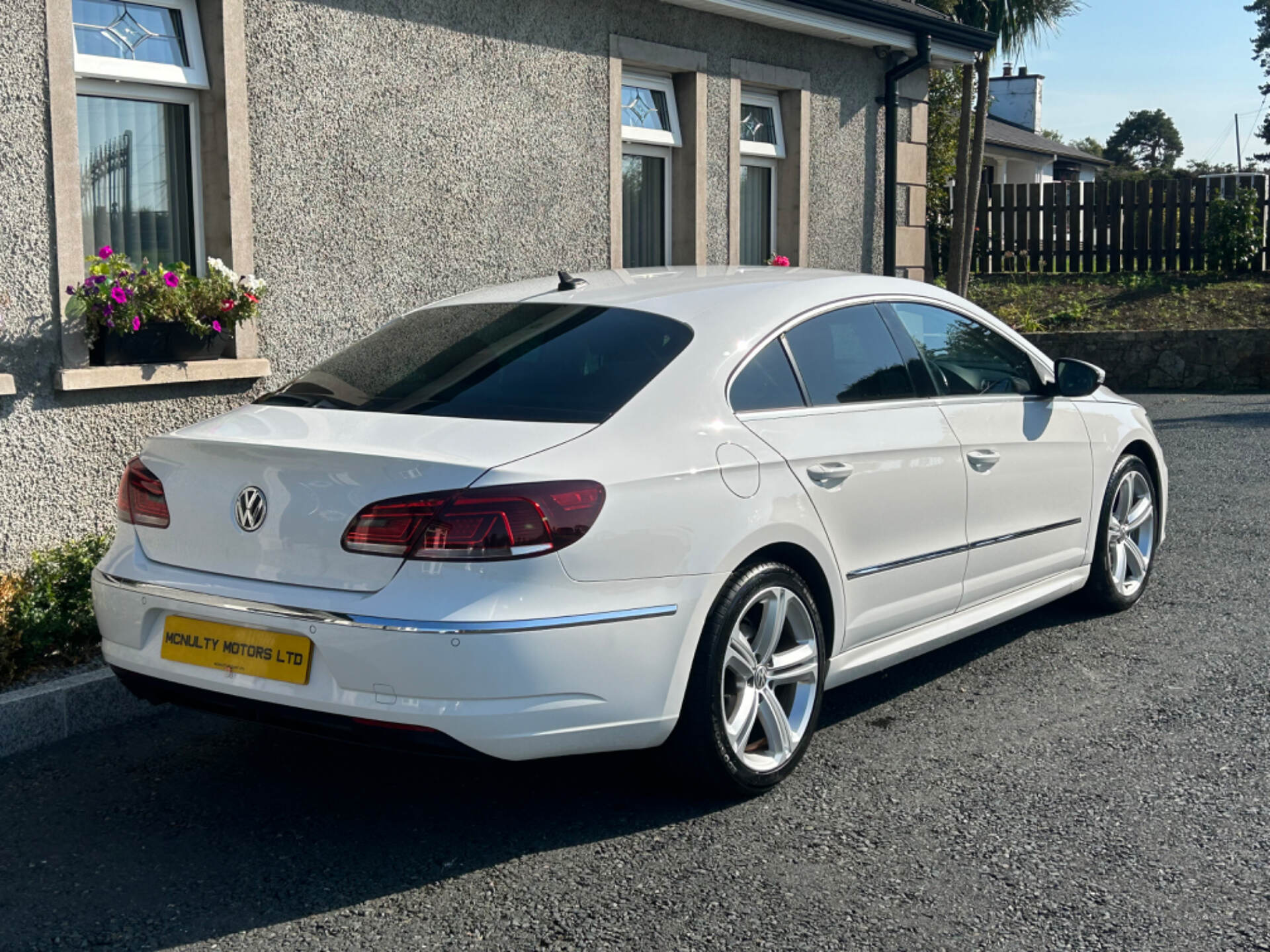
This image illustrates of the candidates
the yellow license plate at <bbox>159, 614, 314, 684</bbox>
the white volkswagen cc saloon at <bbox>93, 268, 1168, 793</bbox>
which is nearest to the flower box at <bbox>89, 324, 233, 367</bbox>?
the white volkswagen cc saloon at <bbox>93, 268, 1168, 793</bbox>

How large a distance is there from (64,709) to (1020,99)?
186 ft

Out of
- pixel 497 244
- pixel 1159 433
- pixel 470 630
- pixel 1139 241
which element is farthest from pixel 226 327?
pixel 1139 241

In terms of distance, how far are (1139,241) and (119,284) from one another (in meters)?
19.7

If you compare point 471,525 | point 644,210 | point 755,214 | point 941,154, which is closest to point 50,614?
point 471,525

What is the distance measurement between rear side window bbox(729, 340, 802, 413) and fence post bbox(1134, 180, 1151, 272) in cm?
2010

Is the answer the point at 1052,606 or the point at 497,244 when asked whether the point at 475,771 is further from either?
the point at 497,244

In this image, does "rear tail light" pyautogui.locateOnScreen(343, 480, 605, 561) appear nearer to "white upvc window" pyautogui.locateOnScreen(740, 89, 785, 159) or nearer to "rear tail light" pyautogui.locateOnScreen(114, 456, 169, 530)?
"rear tail light" pyautogui.locateOnScreen(114, 456, 169, 530)

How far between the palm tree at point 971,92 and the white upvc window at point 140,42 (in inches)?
632

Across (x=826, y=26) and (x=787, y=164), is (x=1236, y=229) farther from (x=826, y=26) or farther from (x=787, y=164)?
(x=826, y=26)

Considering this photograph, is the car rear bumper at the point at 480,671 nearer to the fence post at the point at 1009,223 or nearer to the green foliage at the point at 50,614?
the green foliage at the point at 50,614

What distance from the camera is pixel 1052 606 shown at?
669cm

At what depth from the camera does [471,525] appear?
3586 millimetres

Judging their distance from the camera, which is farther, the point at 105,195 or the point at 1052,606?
the point at 105,195

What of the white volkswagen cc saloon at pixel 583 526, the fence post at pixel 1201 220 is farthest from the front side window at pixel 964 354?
the fence post at pixel 1201 220
